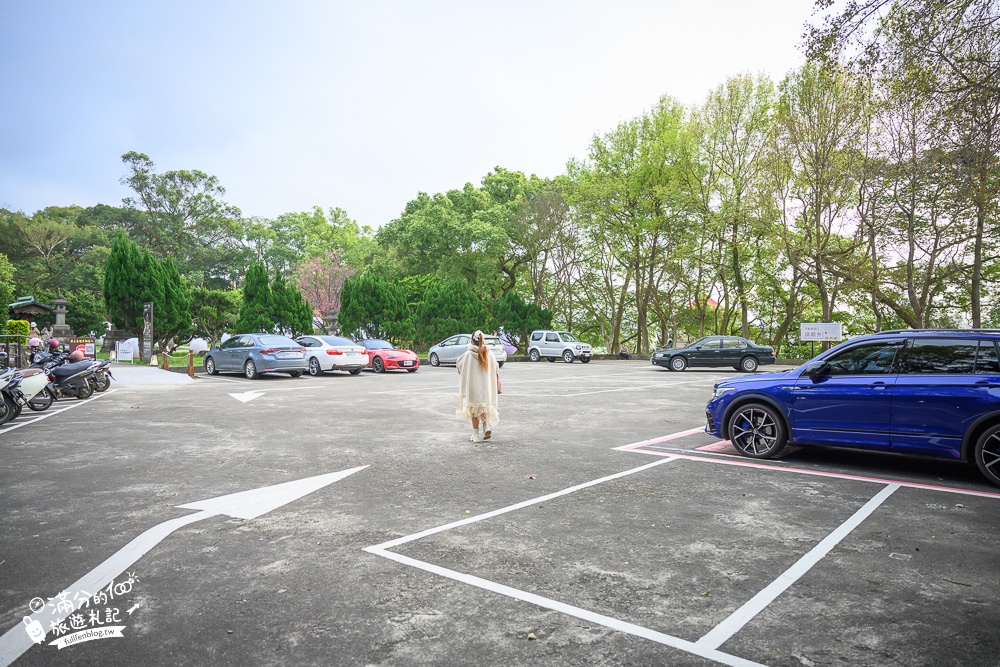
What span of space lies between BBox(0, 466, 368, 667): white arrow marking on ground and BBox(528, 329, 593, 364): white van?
27461 mm

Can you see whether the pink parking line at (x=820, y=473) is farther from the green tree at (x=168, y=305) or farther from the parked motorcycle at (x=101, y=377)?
the green tree at (x=168, y=305)

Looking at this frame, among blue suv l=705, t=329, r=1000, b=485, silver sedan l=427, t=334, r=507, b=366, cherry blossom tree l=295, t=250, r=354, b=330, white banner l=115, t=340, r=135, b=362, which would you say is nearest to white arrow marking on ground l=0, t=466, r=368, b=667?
blue suv l=705, t=329, r=1000, b=485

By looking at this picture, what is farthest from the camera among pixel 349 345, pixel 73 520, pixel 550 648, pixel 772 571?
pixel 349 345

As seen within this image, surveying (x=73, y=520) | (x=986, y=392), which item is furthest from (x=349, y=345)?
(x=986, y=392)

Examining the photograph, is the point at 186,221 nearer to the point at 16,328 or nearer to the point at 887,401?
the point at 16,328

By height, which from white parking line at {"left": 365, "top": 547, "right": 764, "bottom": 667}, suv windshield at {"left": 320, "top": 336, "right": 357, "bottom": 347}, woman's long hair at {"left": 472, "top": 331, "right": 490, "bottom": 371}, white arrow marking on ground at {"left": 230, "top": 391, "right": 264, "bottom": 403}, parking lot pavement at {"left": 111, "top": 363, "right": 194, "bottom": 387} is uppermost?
suv windshield at {"left": 320, "top": 336, "right": 357, "bottom": 347}

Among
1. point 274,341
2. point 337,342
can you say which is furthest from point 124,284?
point 337,342

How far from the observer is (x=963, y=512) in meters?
5.34

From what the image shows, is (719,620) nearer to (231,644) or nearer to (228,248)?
(231,644)

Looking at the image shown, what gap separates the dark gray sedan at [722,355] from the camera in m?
25.6

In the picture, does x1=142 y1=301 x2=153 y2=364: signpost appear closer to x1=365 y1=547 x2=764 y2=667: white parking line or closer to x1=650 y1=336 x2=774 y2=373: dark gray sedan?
x1=650 y1=336 x2=774 y2=373: dark gray sedan

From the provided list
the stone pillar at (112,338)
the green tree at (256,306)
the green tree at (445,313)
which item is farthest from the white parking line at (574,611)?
the stone pillar at (112,338)

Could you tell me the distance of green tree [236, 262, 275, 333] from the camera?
3094 centimetres

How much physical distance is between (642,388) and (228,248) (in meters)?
53.9
